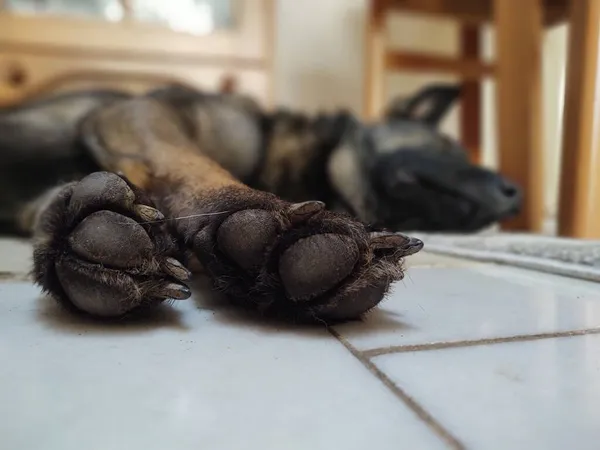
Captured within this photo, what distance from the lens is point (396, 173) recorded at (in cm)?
149

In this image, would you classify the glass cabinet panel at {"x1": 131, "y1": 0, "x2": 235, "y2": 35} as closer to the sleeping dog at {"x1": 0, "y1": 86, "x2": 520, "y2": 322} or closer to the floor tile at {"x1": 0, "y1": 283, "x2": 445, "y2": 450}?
the sleeping dog at {"x1": 0, "y1": 86, "x2": 520, "y2": 322}

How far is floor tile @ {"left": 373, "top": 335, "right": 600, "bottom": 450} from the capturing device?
0.40 m

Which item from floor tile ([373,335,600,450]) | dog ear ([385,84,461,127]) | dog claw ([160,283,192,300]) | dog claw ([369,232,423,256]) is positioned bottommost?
floor tile ([373,335,600,450])

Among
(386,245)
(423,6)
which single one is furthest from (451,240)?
(423,6)

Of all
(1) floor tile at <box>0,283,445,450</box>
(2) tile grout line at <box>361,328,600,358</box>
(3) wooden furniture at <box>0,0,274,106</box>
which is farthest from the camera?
(3) wooden furniture at <box>0,0,274,106</box>

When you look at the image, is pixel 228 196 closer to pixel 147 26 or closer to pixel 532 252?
pixel 532 252

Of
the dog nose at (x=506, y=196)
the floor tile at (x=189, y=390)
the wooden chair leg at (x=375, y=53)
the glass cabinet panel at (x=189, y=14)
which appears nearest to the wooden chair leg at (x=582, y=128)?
the dog nose at (x=506, y=196)

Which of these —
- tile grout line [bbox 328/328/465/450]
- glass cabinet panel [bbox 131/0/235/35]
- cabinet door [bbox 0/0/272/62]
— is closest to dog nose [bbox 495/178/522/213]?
tile grout line [bbox 328/328/465/450]

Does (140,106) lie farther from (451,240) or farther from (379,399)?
(379,399)

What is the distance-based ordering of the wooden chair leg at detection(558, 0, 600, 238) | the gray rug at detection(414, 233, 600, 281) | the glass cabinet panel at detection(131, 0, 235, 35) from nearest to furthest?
the gray rug at detection(414, 233, 600, 281) → the wooden chair leg at detection(558, 0, 600, 238) → the glass cabinet panel at detection(131, 0, 235, 35)

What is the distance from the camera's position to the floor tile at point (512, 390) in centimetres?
40

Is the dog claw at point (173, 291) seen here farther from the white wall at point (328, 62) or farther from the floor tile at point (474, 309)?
the white wall at point (328, 62)

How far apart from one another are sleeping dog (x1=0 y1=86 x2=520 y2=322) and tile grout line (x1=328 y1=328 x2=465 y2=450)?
0.17ft

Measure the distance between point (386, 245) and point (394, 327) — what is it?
10 cm
